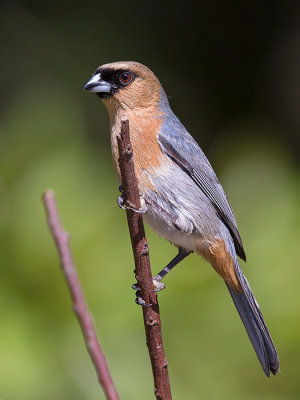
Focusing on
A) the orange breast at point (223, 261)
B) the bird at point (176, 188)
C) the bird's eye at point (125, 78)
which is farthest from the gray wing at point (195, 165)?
the bird's eye at point (125, 78)

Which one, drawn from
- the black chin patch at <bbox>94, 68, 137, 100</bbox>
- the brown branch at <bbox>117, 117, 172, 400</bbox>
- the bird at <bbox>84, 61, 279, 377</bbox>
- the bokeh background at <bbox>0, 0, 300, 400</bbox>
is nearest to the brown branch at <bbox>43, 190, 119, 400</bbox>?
the brown branch at <bbox>117, 117, 172, 400</bbox>

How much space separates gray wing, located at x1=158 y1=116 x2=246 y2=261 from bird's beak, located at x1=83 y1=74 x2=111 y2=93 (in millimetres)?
362

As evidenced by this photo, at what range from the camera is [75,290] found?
1.27 m

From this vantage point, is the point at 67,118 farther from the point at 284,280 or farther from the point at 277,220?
the point at 284,280

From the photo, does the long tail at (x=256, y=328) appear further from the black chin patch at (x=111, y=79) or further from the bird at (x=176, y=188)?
the black chin patch at (x=111, y=79)

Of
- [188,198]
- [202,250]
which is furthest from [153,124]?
[202,250]

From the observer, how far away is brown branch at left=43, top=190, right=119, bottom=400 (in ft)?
4.20

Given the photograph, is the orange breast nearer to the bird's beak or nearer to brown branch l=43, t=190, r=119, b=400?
the bird's beak

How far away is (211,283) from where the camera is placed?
371 cm

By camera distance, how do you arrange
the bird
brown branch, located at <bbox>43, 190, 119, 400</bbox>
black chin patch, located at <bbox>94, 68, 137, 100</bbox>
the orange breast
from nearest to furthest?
brown branch, located at <bbox>43, 190, 119, 400</bbox>
the bird
the orange breast
black chin patch, located at <bbox>94, 68, 137, 100</bbox>

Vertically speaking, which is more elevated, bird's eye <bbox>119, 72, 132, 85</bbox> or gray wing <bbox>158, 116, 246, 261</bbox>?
bird's eye <bbox>119, 72, 132, 85</bbox>

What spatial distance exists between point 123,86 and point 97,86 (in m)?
0.16

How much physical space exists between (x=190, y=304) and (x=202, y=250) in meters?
0.44

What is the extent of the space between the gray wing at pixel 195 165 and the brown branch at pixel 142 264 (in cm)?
99
